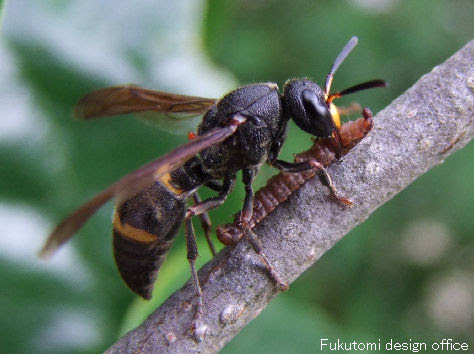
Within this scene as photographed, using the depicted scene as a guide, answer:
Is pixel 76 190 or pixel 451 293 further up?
pixel 76 190

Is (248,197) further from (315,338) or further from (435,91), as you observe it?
(315,338)

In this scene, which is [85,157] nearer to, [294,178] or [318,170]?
[294,178]

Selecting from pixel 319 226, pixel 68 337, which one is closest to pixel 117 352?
pixel 319 226

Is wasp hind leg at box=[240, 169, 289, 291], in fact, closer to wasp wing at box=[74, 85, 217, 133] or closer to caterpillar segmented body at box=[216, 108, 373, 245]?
caterpillar segmented body at box=[216, 108, 373, 245]

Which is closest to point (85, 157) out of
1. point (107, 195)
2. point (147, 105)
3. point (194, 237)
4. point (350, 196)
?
point (147, 105)

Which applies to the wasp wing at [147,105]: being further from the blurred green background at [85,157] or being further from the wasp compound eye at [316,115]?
the wasp compound eye at [316,115]

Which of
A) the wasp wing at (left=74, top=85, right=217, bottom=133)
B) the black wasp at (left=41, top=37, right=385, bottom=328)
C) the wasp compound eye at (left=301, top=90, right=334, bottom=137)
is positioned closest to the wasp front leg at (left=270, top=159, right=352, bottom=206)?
the black wasp at (left=41, top=37, right=385, bottom=328)
